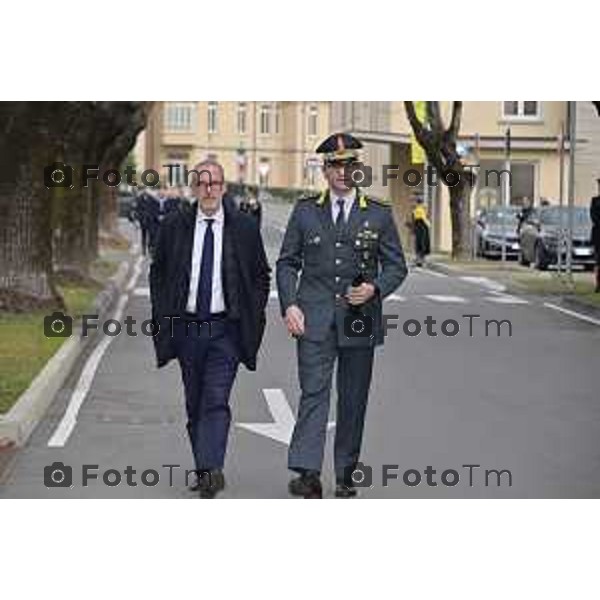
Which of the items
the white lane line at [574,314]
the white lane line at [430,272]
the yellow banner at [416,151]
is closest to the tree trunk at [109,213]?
the yellow banner at [416,151]

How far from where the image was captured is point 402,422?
1305 cm

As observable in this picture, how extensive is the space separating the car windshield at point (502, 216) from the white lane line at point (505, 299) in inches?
649

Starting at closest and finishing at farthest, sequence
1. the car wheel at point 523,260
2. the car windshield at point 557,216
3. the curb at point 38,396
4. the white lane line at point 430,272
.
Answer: the curb at point 38,396
the white lane line at point 430,272
the car windshield at point 557,216
the car wheel at point 523,260

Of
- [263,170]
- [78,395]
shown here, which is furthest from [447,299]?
[78,395]

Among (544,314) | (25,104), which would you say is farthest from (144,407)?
(544,314)

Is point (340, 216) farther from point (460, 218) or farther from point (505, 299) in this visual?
point (460, 218)

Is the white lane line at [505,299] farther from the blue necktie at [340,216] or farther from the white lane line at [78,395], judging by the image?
the blue necktie at [340,216]

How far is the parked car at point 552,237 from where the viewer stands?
39.1 meters

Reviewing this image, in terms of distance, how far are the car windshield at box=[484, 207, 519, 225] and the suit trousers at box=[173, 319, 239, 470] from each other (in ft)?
120

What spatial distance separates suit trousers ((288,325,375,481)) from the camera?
9.37 metres

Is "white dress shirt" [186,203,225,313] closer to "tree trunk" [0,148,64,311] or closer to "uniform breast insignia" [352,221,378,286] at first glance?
"uniform breast insignia" [352,221,378,286]

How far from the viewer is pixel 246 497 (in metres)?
9.70

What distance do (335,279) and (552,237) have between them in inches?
1210

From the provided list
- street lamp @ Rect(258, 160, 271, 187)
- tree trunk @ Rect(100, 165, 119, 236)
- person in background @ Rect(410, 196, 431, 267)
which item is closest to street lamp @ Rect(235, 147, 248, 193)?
street lamp @ Rect(258, 160, 271, 187)
